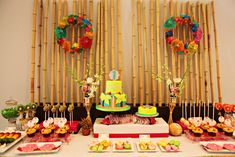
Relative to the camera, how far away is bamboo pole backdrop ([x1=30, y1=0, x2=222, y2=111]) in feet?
9.05

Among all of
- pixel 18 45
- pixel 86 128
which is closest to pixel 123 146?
pixel 86 128

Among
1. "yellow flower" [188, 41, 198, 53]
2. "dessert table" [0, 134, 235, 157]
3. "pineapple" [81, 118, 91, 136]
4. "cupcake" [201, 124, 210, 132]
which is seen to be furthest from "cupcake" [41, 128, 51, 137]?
"yellow flower" [188, 41, 198, 53]

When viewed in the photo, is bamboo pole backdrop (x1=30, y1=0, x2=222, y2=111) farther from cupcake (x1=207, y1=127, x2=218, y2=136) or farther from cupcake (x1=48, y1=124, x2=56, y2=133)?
cupcake (x1=207, y1=127, x2=218, y2=136)

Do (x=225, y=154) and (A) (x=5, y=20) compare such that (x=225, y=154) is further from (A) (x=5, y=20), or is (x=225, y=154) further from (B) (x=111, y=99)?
(A) (x=5, y=20)

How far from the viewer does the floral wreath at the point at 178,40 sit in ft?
8.66

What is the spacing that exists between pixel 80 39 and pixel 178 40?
4.29ft

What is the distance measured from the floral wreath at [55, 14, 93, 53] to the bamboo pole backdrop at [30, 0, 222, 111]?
0.15 m

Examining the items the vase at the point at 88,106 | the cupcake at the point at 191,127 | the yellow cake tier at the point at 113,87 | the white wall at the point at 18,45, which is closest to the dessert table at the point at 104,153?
the cupcake at the point at 191,127

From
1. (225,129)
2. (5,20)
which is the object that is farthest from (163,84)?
(5,20)

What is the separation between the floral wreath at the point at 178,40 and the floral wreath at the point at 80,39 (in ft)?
3.43

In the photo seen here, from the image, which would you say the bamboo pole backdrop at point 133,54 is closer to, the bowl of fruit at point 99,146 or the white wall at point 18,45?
the white wall at point 18,45

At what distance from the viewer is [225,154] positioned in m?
1.84

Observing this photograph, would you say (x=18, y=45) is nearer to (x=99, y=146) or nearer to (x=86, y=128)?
(x=86, y=128)

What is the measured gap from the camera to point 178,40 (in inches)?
104
